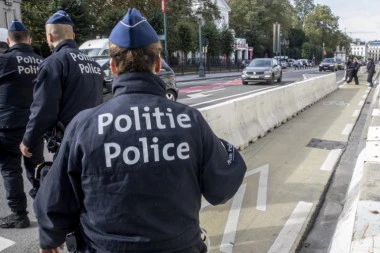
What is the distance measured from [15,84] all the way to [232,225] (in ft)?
8.27

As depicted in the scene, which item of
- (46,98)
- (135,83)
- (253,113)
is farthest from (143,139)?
(253,113)

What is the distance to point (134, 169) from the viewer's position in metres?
1.43

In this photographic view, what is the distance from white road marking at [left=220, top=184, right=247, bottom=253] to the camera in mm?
3422

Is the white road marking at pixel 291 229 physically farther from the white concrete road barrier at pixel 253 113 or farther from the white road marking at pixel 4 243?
the white road marking at pixel 4 243

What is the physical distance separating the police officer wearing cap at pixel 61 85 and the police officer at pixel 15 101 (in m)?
0.45

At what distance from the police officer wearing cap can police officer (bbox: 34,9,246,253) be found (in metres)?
1.37

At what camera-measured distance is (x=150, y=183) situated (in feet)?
4.75

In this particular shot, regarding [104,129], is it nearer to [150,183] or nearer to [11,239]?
[150,183]

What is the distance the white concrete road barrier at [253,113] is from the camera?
21.1ft

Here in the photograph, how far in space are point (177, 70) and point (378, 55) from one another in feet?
584

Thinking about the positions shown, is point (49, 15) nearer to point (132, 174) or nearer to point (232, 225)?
point (232, 225)

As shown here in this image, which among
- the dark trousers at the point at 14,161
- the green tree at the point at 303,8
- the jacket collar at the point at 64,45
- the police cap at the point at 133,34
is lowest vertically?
the dark trousers at the point at 14,161

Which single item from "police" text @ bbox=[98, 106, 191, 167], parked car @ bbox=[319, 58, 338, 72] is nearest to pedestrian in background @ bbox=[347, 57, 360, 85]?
parked car @ bbox=[319, 58, 338, 72]

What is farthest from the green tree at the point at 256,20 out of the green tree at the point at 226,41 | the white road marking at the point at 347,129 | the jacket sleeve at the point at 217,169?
the jacket sleeve at the point at 217,169
